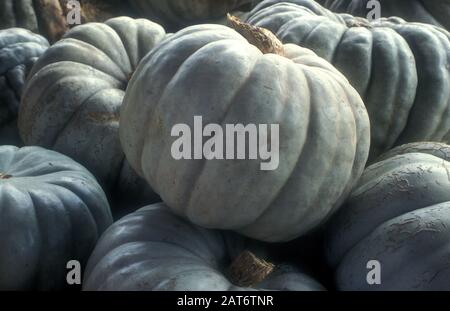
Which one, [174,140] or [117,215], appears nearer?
[174,140]

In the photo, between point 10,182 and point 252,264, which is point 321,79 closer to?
point 252,264

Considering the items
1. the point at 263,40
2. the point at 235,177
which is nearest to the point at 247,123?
the point at 235,177

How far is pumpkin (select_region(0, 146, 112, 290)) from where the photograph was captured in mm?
1243

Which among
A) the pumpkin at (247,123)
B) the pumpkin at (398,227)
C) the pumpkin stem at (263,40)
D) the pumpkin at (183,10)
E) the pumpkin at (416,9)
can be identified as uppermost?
the pumpkin stem at (263,40)

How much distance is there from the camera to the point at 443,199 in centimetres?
117

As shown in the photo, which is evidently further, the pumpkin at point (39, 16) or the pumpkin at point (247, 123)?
the pumpkin at point (39, 16)

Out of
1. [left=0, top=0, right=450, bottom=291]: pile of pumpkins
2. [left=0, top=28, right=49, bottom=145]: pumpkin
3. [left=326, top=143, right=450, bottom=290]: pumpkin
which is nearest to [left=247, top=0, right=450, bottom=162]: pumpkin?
[left=0, top=0, right=450, bottom=291]: pile of pumpkins

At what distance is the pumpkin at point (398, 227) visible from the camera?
1082 millimetres

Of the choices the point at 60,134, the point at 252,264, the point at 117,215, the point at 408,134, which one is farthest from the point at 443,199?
the point at 60,134

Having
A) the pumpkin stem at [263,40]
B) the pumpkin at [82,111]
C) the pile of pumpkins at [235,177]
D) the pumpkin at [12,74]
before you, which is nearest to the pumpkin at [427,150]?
the pile of pumpkins at [235,177]

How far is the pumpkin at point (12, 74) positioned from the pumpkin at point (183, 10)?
780 mm

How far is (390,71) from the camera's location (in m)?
1.62

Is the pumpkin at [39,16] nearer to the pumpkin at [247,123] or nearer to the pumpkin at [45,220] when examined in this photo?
the pumpkin at [45,220]
